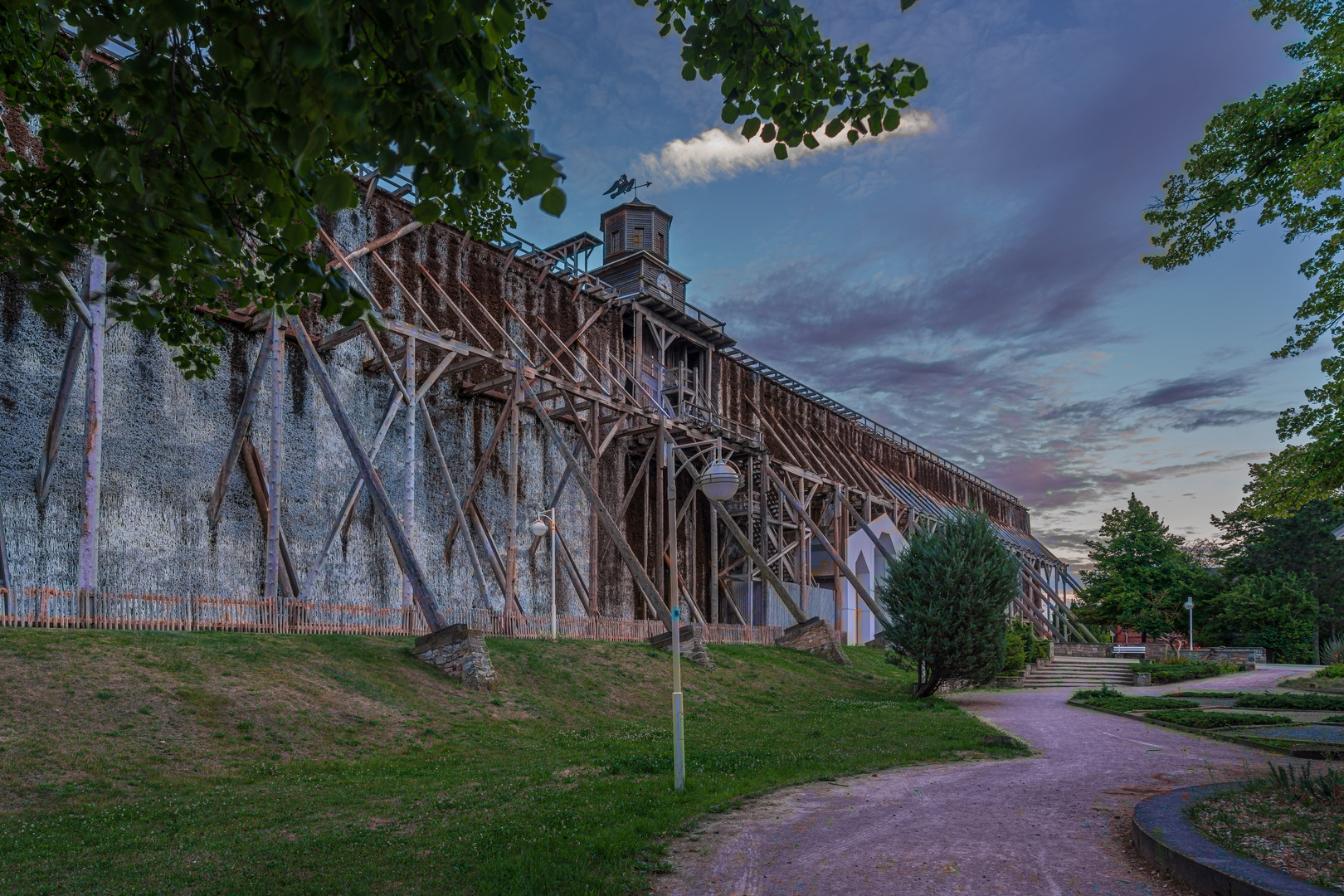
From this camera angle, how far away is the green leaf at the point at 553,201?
355cm

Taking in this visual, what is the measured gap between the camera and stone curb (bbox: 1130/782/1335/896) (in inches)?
185

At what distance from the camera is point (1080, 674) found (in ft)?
105

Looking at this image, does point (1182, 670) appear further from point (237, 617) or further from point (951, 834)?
point (237, 617)

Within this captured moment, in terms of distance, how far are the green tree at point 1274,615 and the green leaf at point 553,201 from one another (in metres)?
52.7

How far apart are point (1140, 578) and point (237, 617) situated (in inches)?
1940

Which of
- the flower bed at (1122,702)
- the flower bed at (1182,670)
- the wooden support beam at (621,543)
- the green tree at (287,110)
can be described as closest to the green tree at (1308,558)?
the flower bed at (1182,670)

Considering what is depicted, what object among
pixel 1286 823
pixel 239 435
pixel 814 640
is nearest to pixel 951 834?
pixel 1286 823

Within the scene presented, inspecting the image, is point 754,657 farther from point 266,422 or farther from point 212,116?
point 212,116

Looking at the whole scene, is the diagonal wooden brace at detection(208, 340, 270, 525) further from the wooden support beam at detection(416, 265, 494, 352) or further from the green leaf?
the green leaf

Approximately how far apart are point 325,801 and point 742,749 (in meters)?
5.21

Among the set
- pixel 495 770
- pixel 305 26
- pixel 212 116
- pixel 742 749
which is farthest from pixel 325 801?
pixel 305 26

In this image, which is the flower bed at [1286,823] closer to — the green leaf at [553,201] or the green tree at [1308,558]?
the green leaf at [553,201]

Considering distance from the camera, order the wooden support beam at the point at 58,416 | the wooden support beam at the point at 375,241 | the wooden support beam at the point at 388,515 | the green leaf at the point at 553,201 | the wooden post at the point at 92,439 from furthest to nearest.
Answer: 1. the wooden support beam at the point at 375,241
2. the wooden support beam at the point at 388,515
3. the wooden support beam at the point at 58,416
4. the wooden post at the point at 92,439
5. the green leaf at the point at 553,201

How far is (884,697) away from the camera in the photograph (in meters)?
21.1
